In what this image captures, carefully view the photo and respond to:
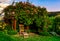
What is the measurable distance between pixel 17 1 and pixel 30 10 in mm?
827

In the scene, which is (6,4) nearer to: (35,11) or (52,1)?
(35,11)

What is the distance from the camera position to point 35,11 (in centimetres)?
1109

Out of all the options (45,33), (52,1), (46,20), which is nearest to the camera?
(45,33)

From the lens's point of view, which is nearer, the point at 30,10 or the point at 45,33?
the point at 45,33

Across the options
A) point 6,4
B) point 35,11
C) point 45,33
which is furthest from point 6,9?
point 45,33

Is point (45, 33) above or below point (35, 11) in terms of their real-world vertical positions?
below

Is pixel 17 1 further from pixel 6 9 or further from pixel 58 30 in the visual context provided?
pixel 58 30

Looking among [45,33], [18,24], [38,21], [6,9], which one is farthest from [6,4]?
[45,33]

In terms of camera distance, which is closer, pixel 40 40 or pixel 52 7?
pixel 40 40

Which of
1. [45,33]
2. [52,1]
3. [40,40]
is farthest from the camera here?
[52,1]

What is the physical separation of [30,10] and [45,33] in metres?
1.51

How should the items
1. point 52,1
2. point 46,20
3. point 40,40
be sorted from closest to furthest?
point 40,40 < point 46,20 < point 52,1

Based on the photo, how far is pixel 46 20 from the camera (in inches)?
436

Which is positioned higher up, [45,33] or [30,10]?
[30,10]
